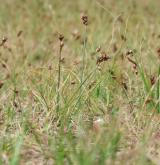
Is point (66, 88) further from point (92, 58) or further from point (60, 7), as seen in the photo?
point (60, 7)

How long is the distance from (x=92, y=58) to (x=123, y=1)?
2565 mm

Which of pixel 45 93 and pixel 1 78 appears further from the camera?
pixel 1 78

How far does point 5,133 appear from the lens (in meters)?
2.21

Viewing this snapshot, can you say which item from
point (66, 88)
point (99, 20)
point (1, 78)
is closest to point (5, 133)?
point (66, 88)

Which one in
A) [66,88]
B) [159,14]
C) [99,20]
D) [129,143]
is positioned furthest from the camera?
[159,14]

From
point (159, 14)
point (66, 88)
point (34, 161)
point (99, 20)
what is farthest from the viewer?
point (159, 14)

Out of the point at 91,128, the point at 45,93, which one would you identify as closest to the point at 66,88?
the point at 45,93

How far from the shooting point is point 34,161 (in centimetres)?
192

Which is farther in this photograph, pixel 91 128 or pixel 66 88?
pixel 66 88

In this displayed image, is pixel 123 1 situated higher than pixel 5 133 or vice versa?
pixel 123 1

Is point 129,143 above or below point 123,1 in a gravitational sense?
below

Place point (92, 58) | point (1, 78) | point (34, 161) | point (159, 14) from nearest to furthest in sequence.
A: 1. point (34, 161)
2. point (1, 78)
3. point (92, 58)
4. point (159, 14)

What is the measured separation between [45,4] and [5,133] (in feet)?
11.2

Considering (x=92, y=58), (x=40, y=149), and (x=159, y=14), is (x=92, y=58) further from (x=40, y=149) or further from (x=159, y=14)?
(x=159, y=14)
